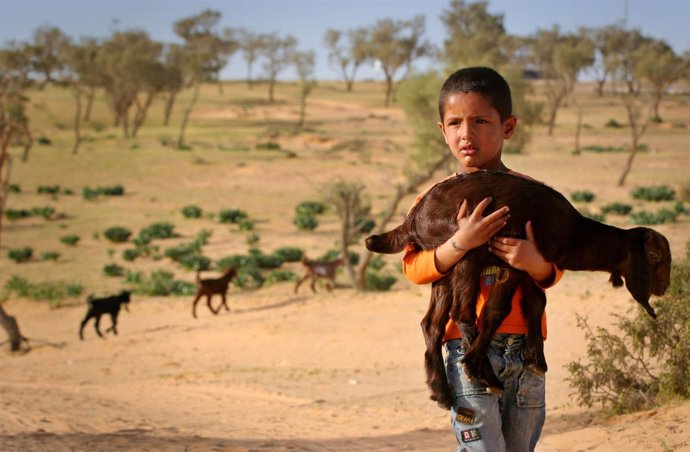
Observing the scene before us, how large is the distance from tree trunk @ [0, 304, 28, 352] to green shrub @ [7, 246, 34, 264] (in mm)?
8338

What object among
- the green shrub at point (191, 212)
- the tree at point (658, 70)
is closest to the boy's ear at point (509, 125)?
the green shrub at point (191, 212)

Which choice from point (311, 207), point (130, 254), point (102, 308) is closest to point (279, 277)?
point (130, 254)

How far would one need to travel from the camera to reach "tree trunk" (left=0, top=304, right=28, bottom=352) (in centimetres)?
1386

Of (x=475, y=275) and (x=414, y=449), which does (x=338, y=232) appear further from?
(x=475, y=275)

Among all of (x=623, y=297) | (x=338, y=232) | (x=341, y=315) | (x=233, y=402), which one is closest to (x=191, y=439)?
(x=233, y=402)

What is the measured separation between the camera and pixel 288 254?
21.4 m

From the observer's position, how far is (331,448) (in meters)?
6.46

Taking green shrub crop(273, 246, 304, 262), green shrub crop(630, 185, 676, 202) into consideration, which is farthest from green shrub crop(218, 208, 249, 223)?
green shrub crop(630, 185, 676, 202)

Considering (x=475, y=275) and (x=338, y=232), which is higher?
(x=475, y=275)

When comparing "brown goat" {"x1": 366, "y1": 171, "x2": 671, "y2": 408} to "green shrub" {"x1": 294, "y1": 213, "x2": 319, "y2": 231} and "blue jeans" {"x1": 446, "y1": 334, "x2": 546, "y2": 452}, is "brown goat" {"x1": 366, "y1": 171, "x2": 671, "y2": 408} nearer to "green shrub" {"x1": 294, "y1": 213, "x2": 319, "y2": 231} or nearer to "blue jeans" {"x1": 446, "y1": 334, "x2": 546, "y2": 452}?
"blue jeans" {"x1": 446, "y1": 334, "x2": 546, "y2": 452}

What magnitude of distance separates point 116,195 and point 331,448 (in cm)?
2812

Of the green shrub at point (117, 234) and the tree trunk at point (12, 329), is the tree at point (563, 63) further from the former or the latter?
the tree trunk at point (12, 329)

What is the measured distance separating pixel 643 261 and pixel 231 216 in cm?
2497

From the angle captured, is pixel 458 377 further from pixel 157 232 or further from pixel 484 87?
pixel 157 232
